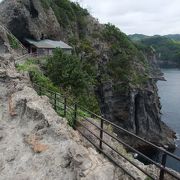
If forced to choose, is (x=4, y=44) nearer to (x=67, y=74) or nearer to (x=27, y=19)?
(x=27, y=19)

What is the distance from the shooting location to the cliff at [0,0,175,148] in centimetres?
7081

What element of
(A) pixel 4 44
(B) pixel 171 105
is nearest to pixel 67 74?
(A) pixel 4 44

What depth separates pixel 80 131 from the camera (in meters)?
14.1

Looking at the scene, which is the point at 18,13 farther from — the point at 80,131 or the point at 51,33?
the point at 80,131

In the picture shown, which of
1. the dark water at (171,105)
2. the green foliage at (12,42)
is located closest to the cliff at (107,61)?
the dark water at (171,105)

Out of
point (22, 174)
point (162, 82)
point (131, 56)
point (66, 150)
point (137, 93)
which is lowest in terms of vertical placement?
point (162, 82)

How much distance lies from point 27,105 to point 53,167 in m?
4.48

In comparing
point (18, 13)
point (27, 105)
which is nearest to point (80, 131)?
point (27, 105)

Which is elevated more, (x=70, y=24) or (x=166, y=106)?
(x=70, y=24)

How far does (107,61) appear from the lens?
78.4 metres

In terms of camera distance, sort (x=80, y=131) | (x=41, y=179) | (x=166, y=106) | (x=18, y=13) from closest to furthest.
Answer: (x=41, y=179)
(x=80, y=131)
(x=18, y=13)
(x=166, y=106)

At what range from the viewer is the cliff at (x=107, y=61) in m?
70.8

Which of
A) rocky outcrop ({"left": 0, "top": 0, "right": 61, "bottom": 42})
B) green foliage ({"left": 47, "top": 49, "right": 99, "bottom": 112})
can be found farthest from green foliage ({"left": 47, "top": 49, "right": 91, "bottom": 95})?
rocky outcrop ({"left": 0, "top": 0, "right": 61, "bottom": 42})

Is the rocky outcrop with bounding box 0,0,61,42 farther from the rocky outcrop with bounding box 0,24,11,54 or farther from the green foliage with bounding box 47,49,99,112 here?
the green foliage with bounding box 47,49,99,112
